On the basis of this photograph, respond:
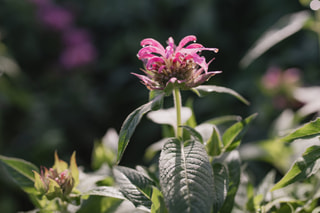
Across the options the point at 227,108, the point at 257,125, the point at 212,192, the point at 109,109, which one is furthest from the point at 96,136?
the point at 212,192

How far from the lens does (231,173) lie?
2.05 ft

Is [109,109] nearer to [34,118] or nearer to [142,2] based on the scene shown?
[34,118]

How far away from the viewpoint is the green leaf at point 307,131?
1.86 feet

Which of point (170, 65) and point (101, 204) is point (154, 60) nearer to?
point (170, 65)

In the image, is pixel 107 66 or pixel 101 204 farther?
pixel 107 66

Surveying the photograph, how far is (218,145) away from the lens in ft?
2.07

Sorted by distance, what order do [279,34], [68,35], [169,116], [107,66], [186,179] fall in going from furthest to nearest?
[68,35] → [107,66] → [279,34] → [169,116] → [186,179]

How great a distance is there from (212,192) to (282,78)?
1.46 metres

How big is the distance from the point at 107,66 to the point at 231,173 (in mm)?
2201

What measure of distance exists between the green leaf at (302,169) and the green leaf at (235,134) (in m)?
0.11

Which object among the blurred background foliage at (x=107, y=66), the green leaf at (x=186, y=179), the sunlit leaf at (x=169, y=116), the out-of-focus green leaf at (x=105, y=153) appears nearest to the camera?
the green leaf at (x=186, y=179)

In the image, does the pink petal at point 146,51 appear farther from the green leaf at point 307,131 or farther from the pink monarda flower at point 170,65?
the green leaf at point 307,131

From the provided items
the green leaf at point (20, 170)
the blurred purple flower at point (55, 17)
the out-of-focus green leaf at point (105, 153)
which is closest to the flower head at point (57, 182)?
the green leaf at point (20, 170)

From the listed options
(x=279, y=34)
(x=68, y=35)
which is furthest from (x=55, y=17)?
(x=279, y=34)
